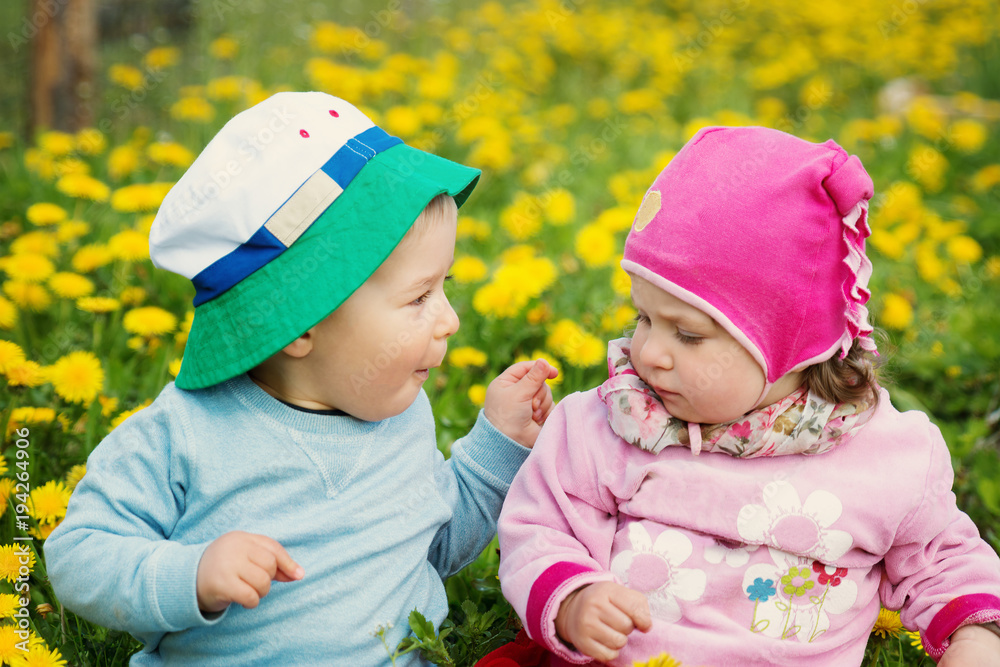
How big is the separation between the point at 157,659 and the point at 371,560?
1.23 ft

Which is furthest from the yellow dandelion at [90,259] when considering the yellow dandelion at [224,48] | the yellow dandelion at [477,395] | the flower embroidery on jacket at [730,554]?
the yellow dandelion at [224,48]

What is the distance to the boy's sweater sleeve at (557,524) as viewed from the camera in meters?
1.40

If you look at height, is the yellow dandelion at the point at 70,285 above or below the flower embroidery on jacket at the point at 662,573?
above

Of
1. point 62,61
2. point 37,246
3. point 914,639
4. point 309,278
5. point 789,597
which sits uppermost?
point 309,278

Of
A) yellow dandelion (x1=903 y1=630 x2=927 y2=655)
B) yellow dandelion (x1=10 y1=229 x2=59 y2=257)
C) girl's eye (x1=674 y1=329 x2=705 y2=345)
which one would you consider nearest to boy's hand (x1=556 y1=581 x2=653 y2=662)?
girl's eye (x1=674 y1=329 x2=705 y2=345)

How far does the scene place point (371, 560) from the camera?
1.51 m

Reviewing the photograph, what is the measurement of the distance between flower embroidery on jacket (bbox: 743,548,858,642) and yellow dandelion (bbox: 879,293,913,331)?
5.03 feet

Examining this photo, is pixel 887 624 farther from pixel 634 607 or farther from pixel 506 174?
pixel 506 174

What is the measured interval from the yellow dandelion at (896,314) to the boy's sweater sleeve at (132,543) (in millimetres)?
2221

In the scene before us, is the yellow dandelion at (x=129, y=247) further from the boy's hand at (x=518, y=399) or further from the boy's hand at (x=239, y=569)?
the boy's hand at (x=239, y=569)

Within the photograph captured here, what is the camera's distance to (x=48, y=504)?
1.72 meters

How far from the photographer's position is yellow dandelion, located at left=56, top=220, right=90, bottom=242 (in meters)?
2.73

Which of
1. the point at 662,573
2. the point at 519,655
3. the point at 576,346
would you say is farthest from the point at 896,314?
the point at 519,655

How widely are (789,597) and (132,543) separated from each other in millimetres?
1029
